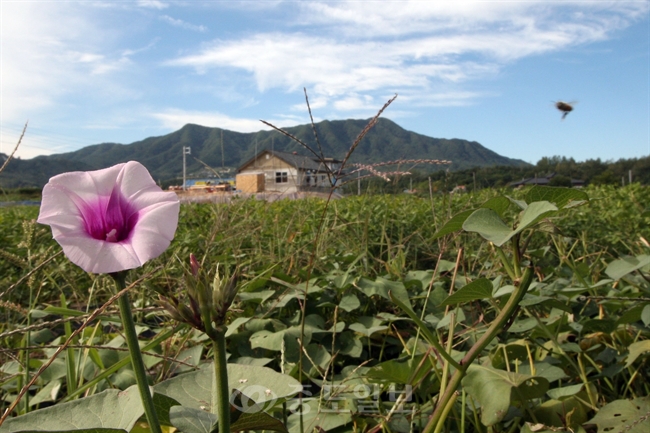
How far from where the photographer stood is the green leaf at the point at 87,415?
621 millimetres

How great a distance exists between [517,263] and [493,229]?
8 centimetres

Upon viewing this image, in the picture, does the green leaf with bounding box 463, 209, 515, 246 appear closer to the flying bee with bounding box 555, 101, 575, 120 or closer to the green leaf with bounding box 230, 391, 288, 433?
the green leaf with bounding box 230, 391, 288, 433

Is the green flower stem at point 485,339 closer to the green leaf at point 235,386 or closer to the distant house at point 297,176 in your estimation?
the green leaf at point 235,386

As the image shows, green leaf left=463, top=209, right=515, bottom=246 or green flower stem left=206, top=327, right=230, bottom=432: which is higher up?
green leaf left=463, top=209, right=515, bottom=246

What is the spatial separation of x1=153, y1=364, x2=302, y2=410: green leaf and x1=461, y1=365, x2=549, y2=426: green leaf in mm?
478

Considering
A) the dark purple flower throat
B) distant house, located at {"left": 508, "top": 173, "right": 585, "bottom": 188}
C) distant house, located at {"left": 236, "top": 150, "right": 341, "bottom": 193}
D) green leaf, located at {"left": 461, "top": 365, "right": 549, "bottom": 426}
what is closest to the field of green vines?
green leaf, located at {"left": 461, "top": 365, "right": 549, "bottom": 426}

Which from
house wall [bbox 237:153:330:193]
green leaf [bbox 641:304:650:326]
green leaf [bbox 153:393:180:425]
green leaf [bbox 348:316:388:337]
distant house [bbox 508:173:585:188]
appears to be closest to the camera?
green leaf [bbox 153:393:180:425]

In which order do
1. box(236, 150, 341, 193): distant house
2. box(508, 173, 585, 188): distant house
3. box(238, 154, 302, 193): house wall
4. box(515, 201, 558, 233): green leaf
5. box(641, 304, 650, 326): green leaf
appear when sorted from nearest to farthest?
box(515, 201, 558, 233): green leaf < box(641, 304, 650, 326): green leaf < box(236, 150, 341, 193): distant house < box(238, 154, 302, 193): house wall < box(508, 173, 585, 188): distant house

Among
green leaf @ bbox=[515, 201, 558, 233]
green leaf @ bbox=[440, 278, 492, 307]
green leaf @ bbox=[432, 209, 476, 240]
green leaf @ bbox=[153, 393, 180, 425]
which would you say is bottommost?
green leaf @ bbox=[153, 393, 180, 425]

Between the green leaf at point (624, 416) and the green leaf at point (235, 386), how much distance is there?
769 mm

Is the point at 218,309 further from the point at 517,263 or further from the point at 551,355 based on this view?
the point at 551,355

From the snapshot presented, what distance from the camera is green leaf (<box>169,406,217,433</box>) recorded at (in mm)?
614

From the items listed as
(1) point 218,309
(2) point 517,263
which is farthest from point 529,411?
(1) point 218,309

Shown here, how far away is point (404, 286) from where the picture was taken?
1732mm
